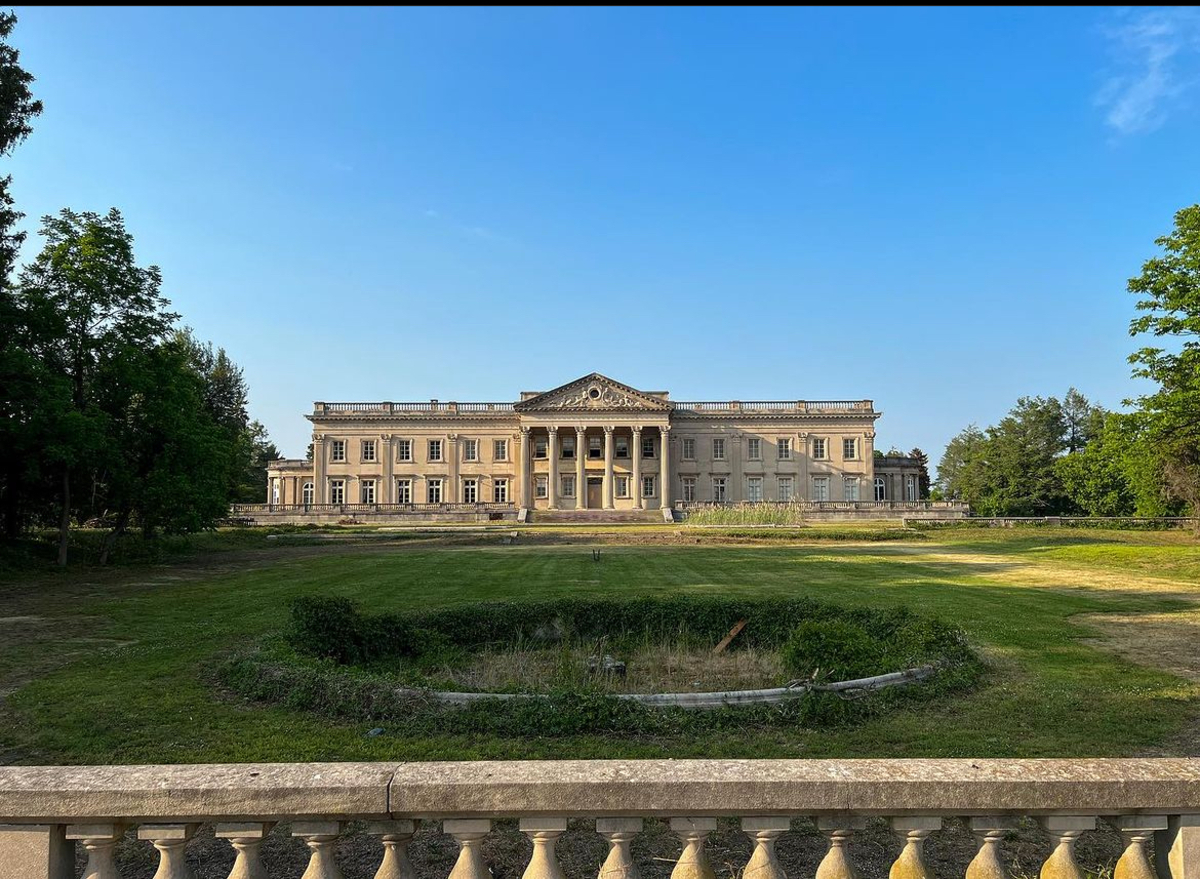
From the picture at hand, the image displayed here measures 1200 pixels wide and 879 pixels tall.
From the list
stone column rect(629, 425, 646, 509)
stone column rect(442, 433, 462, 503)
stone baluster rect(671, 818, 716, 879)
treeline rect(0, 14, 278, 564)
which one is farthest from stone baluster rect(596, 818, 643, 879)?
stone column rect(442, 433, 462, 503)

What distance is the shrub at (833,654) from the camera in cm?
886

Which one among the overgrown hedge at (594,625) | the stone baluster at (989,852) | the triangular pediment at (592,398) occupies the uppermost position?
the triangular pediment at (592,398)

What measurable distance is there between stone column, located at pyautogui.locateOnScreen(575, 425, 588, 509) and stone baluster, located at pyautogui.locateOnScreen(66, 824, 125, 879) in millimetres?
66802

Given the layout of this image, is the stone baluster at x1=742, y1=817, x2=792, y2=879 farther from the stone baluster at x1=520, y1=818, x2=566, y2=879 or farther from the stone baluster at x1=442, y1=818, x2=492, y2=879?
the stone baluster at x1=442, y1=818, x2=492, y2=879

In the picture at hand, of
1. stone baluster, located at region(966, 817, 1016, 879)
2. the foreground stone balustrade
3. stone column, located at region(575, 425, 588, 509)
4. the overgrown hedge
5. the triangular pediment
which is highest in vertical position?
the triangular pediment

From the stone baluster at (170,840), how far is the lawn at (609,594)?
12.4 ft

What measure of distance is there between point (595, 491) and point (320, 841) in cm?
7020

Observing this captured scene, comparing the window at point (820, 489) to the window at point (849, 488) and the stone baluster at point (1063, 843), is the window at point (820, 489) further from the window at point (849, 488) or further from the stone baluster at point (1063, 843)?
the stone baluster at point (1063, 843)

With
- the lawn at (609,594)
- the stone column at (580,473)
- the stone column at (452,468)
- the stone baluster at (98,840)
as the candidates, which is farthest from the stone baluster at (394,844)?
the stone column at (452,468)

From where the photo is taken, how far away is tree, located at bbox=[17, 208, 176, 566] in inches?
960

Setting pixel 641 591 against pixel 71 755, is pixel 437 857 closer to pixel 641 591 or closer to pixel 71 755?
pixel 71 755

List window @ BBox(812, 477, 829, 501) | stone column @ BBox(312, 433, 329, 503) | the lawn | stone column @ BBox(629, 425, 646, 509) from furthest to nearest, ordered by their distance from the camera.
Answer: window @ BBox(812, 477, 829, 501) → stone column @ BBox(312, 433, 329, 503) → stone column @ BBox(629, 425, 646, 509) → the lawn

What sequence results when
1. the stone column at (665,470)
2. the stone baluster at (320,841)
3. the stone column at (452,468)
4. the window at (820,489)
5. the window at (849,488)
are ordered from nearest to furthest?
the stone baluster at (320,841)
the stone column at (665,470)
the window at (849,488)
the window at (820,489)
the stone column at (452,468)

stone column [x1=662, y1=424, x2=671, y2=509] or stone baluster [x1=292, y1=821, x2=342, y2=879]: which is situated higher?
stone column [x1=662, y1=424, x2=671, y2=509]
